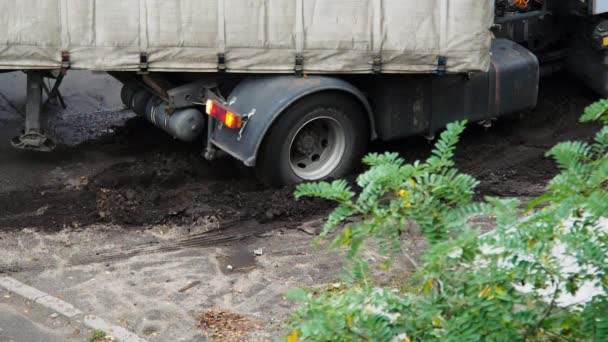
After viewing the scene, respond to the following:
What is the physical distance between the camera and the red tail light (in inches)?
341

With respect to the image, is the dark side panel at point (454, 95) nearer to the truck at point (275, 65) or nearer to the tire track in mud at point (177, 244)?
the truck at point (275, 65)

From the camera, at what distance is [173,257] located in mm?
8000

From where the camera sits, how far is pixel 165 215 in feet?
28.2

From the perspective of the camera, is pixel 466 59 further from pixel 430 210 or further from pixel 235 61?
pixel 430 210

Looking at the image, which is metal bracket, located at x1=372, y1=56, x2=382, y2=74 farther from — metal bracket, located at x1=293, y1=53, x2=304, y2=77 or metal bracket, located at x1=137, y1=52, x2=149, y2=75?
metal bracket, located at x1=137, y1=52, x2=149, y2=75

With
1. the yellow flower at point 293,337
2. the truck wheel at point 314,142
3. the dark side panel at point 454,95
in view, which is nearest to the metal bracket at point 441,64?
the dark side panel at point 454,95

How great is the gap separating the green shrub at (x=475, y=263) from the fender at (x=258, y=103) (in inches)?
164

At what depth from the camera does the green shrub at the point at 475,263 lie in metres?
3.99

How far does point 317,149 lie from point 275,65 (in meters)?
1.05

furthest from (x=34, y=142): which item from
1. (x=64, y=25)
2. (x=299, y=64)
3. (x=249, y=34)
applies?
(x=299, y=64)

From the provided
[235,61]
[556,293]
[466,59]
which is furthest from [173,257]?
[556,293]

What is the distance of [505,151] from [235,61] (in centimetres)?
322

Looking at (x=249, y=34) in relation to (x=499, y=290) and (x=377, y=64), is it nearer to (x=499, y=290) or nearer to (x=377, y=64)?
(x=377, y=64)

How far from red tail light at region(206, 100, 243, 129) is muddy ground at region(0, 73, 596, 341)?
2.28ft
